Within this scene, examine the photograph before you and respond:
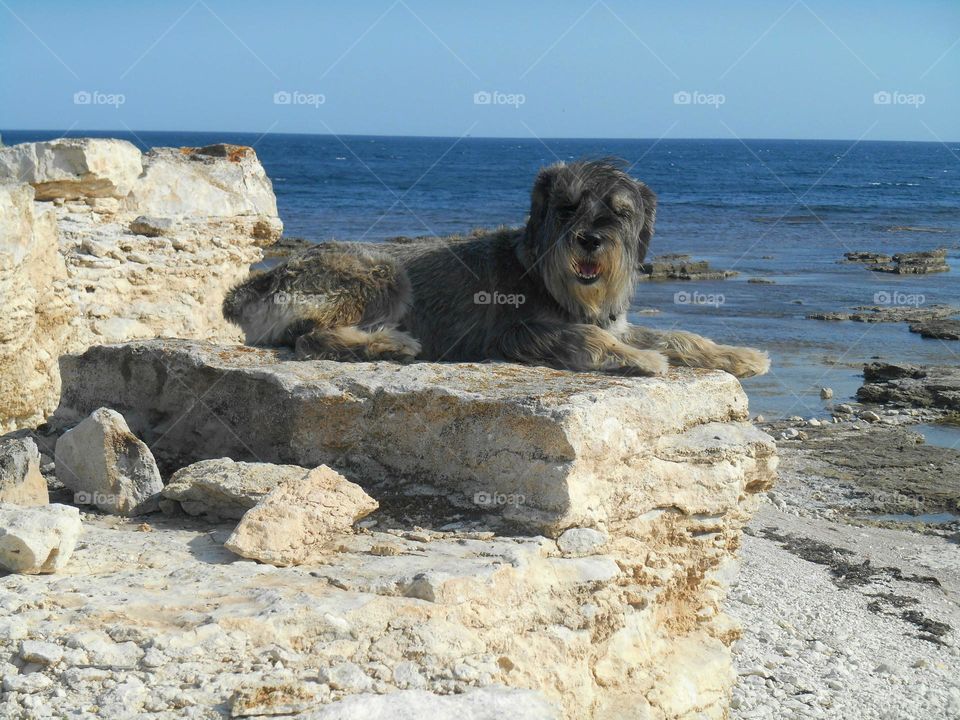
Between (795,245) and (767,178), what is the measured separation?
123ft

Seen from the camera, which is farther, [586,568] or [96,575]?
[586,568]

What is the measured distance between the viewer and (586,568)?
3.93m

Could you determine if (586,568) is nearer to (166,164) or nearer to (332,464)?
(332,464)

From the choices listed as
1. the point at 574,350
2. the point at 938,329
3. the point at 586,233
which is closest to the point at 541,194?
the point at 586,233

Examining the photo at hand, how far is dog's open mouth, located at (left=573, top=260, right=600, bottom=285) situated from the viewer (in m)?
5.88

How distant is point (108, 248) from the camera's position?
776cm

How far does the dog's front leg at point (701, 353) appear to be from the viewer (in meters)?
5.99

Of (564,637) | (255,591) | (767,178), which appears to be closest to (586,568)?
(564,637)

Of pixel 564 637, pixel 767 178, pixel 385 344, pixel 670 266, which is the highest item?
pixel 767 178

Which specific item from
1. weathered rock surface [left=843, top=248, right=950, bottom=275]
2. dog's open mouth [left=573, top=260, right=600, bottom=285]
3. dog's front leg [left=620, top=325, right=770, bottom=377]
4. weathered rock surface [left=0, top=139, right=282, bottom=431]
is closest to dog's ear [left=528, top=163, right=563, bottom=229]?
dog's open mouth [left=573, top=260, right=600, bottom=285]

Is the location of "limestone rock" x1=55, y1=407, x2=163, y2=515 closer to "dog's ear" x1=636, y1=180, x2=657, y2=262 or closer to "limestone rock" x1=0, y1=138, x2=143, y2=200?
"dog's ear" x1=636, y1=180, x2=657, y2=262

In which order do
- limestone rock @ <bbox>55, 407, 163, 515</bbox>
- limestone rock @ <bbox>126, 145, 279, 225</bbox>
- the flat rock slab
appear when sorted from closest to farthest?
the flat rock slab < limestone rock @ <bbox>55, 407, 163, 515</bbox> < limestone rock @ <bbox>126, 145, 279, 225</bbox>

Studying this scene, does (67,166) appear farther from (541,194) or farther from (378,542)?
(378,542)

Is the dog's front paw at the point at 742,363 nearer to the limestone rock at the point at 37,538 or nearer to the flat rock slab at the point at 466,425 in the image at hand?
the flat rock slab at the point at 466,425
